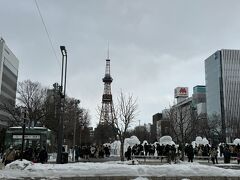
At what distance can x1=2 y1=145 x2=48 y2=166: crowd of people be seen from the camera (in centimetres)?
2148

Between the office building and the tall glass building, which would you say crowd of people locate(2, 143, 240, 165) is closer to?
the tall glass building

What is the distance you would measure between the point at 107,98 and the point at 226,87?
5538 cm

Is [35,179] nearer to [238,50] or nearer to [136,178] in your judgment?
[136,178]

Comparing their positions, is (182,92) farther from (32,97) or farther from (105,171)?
(105,171)

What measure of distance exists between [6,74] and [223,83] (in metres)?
77.8

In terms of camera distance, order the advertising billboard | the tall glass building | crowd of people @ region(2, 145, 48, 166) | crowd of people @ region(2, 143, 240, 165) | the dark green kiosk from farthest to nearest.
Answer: the advertising billboard → the tall glass building → the dark green kiosk → crowd of people @ region(2, 143, 240, 165) → crowd of people @ region(2, 145, 48, 166)

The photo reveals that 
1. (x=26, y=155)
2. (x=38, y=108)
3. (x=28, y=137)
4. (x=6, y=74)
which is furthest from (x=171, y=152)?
(x=6, y=74)

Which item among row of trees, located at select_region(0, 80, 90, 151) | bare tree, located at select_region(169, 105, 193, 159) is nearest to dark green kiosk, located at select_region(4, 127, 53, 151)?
bare tree, located at select_region(169, 105, 193, 159)

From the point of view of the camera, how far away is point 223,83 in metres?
126

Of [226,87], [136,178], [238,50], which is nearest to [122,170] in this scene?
[136,178]

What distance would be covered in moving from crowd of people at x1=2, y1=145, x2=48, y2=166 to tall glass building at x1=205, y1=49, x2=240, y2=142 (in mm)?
101788

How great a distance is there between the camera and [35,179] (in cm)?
1499

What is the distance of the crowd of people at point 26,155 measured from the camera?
21484mm

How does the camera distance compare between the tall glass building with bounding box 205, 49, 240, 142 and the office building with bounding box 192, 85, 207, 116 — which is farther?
the office building with bounding box 192, 85, 207, 116
